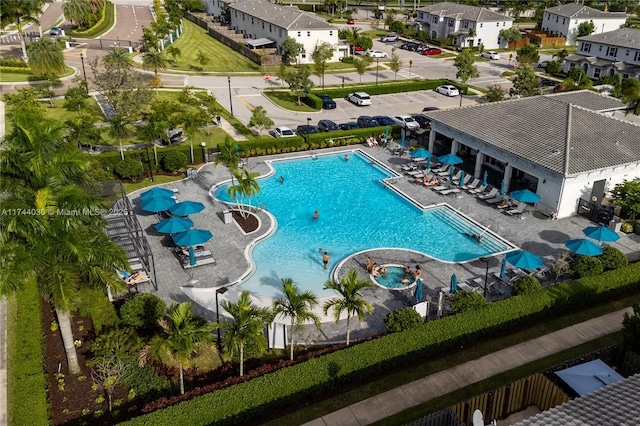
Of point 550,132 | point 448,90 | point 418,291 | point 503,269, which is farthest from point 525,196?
point 448,90

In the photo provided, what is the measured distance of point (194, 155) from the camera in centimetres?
4372

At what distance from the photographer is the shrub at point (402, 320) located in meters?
21.9

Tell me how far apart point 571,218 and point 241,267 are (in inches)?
877

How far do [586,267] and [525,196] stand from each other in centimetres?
821

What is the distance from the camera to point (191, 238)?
2822 centimetres

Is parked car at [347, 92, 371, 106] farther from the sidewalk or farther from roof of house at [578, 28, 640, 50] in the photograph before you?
the sidewalk

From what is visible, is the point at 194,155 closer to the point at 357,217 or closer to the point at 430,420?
the point at 357,217

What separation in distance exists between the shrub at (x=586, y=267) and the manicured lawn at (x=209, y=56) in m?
56.6

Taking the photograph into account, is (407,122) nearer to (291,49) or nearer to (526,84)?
(526,84)

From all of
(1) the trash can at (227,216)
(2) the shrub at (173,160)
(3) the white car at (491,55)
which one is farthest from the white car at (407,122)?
(3) the white car at (491,55)

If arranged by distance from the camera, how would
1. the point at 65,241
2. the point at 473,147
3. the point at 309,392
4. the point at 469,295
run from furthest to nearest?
the point at 473,147, the point at 469,295, the point at 309,392, the point at 65,241

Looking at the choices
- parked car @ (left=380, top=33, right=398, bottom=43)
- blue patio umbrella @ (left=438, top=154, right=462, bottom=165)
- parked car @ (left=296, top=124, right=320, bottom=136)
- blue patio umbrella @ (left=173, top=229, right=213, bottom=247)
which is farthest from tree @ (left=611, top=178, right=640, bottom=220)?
parked car @ (left=380, top=33, right=398, bottom=43)

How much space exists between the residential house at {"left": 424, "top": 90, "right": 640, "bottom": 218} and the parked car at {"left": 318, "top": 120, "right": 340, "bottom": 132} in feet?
32.6

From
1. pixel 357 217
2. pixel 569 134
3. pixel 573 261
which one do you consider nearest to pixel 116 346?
pixel 357 217
